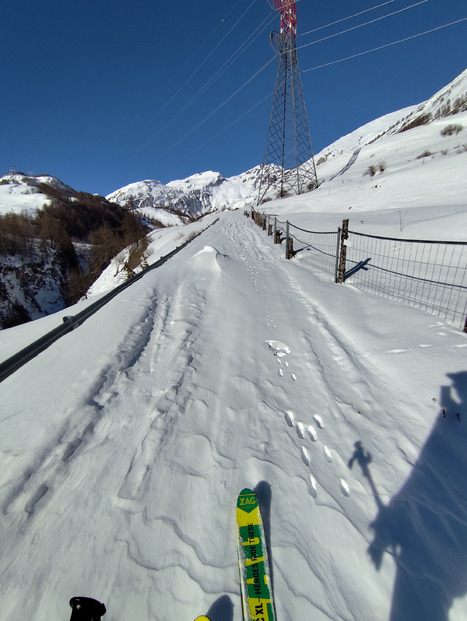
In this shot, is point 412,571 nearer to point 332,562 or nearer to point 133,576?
point 332,562

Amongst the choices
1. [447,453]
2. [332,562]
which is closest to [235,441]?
[332,562]

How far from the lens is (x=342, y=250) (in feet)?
18.3

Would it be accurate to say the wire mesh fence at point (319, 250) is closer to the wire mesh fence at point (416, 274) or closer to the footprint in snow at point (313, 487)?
the wire mesh fence at point (416, 274)

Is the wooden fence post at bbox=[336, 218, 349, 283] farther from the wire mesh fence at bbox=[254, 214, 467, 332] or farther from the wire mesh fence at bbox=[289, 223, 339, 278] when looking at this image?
the wire mesh fence at bbox=[289, 223, 339, 278]

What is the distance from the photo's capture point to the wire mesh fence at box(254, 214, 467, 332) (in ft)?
14.1

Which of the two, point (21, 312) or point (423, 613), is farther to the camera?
point (21, 312)

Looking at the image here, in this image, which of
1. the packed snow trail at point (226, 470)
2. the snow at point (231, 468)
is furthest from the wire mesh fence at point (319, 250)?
the packed snow trail at point (226, 470)

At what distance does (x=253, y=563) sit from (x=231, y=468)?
1.89 feet

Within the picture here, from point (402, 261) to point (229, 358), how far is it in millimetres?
6129

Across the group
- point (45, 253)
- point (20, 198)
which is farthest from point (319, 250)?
point (20, 198)

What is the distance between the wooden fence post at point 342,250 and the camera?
5.45m

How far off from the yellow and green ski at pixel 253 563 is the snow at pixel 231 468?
0.31ft

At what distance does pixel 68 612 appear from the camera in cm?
121

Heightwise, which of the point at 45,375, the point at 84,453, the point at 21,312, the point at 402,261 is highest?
the point at 45,375
